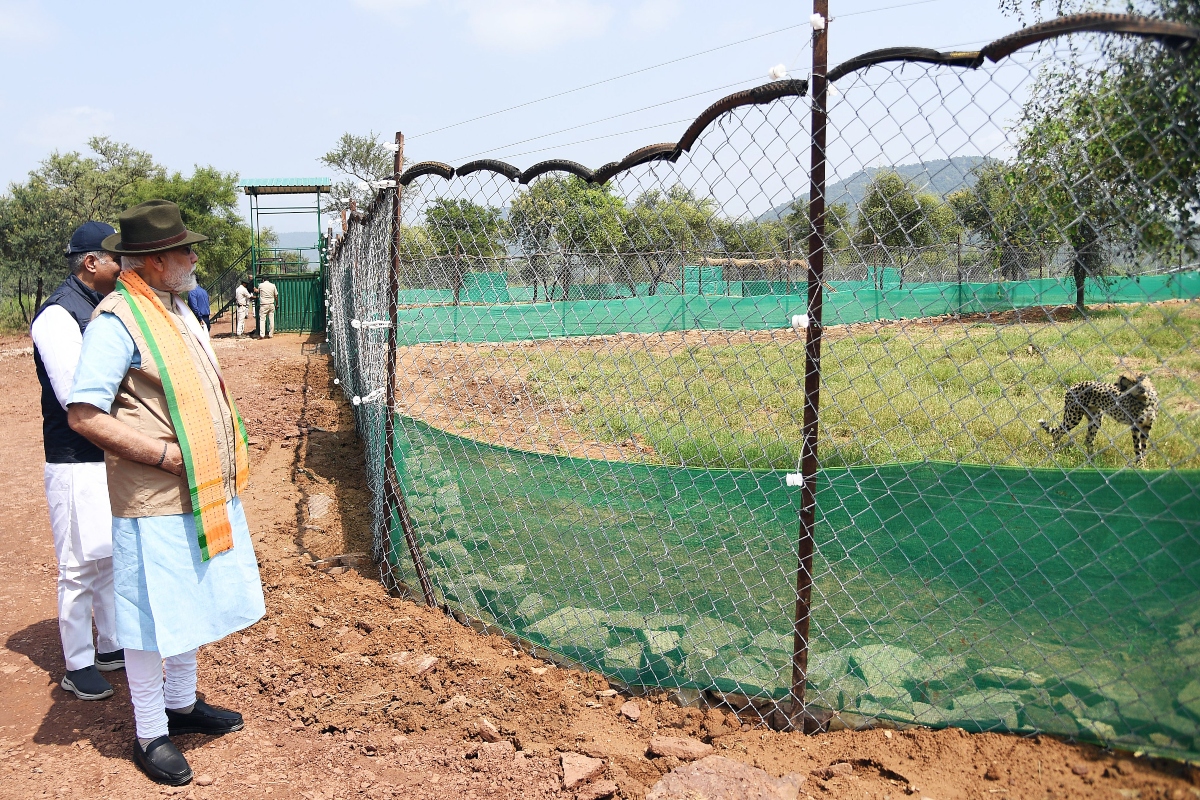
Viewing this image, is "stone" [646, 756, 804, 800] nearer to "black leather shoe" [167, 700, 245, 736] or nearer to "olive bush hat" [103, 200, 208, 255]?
"black leather shoe" [167, 700, 245, 736]

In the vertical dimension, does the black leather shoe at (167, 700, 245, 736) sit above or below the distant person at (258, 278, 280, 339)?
below

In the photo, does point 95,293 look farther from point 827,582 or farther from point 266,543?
point 827,582

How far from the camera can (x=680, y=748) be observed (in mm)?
2709

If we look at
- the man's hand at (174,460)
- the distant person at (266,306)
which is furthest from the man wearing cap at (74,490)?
the distant person at (266,306)

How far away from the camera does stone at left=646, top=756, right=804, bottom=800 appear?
2377mm

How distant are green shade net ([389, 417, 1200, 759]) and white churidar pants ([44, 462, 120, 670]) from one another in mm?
1447

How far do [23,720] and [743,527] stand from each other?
2.98m

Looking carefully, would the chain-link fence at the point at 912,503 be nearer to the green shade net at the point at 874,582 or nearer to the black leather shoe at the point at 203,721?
the green shade net at the point at 874,582

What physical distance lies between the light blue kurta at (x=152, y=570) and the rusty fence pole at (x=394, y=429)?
47.5 inches

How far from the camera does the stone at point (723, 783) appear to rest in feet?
7.80

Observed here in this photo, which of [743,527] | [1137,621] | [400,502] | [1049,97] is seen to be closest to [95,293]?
[400,502]

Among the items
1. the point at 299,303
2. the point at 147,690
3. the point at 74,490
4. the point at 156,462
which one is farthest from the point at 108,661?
the point at 299,303

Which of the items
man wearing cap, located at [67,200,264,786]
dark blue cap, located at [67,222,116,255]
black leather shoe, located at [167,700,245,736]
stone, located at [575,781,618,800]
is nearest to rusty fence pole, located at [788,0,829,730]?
stone, located at [575,781,618,800]

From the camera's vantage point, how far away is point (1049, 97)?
2.57 metres
